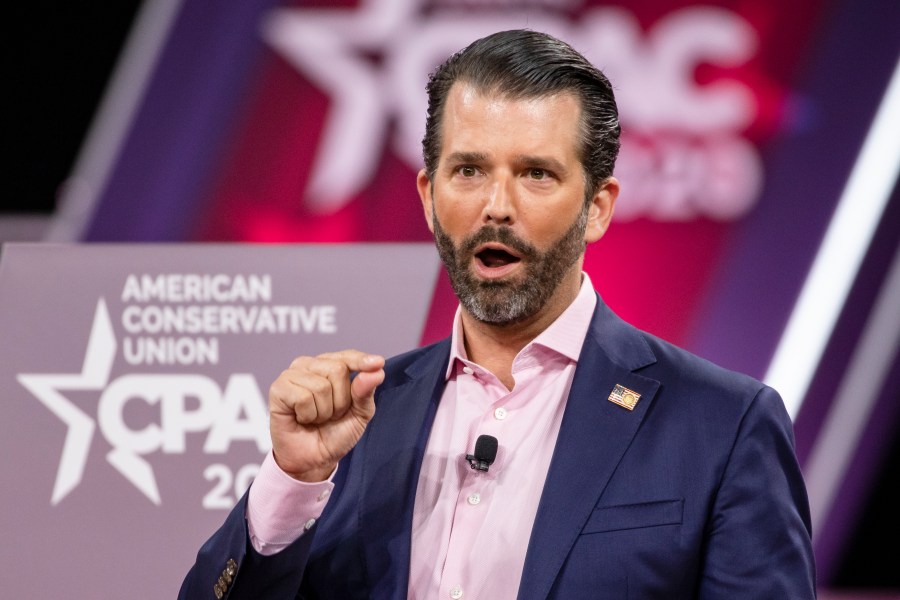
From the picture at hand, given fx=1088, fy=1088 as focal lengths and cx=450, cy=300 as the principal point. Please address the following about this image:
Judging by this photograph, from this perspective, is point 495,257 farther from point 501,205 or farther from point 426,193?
point 426,193

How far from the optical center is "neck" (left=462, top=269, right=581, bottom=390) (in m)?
1.88

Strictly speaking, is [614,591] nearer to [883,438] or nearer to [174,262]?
[174,262]

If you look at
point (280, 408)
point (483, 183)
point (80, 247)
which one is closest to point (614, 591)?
point (280, 408)

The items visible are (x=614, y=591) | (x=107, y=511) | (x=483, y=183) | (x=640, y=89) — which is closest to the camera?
(x=614, y=591)

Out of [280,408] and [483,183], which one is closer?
[280,408]

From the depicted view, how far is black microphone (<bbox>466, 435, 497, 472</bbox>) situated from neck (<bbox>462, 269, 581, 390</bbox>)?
0.58 ft

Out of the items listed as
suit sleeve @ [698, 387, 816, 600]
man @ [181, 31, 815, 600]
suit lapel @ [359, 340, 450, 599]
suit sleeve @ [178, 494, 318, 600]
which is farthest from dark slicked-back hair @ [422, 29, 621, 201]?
suit sleeve @ [178, 494, 318, 600]

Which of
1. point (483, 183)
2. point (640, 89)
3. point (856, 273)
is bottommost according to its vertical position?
point (483, 183)

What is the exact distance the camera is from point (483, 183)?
1804 millimetres

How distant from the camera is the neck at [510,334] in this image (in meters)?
1.88

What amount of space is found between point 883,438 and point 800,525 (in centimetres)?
256

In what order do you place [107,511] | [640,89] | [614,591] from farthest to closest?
1. [640,89]
2. [107,511]
3. [614,591]

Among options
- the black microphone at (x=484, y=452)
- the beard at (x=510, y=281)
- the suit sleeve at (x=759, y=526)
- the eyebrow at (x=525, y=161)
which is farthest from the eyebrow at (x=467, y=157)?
the suit sleeve at (x=759, y=526)

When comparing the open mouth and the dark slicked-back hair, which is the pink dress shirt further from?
the dark slicked-back hair
